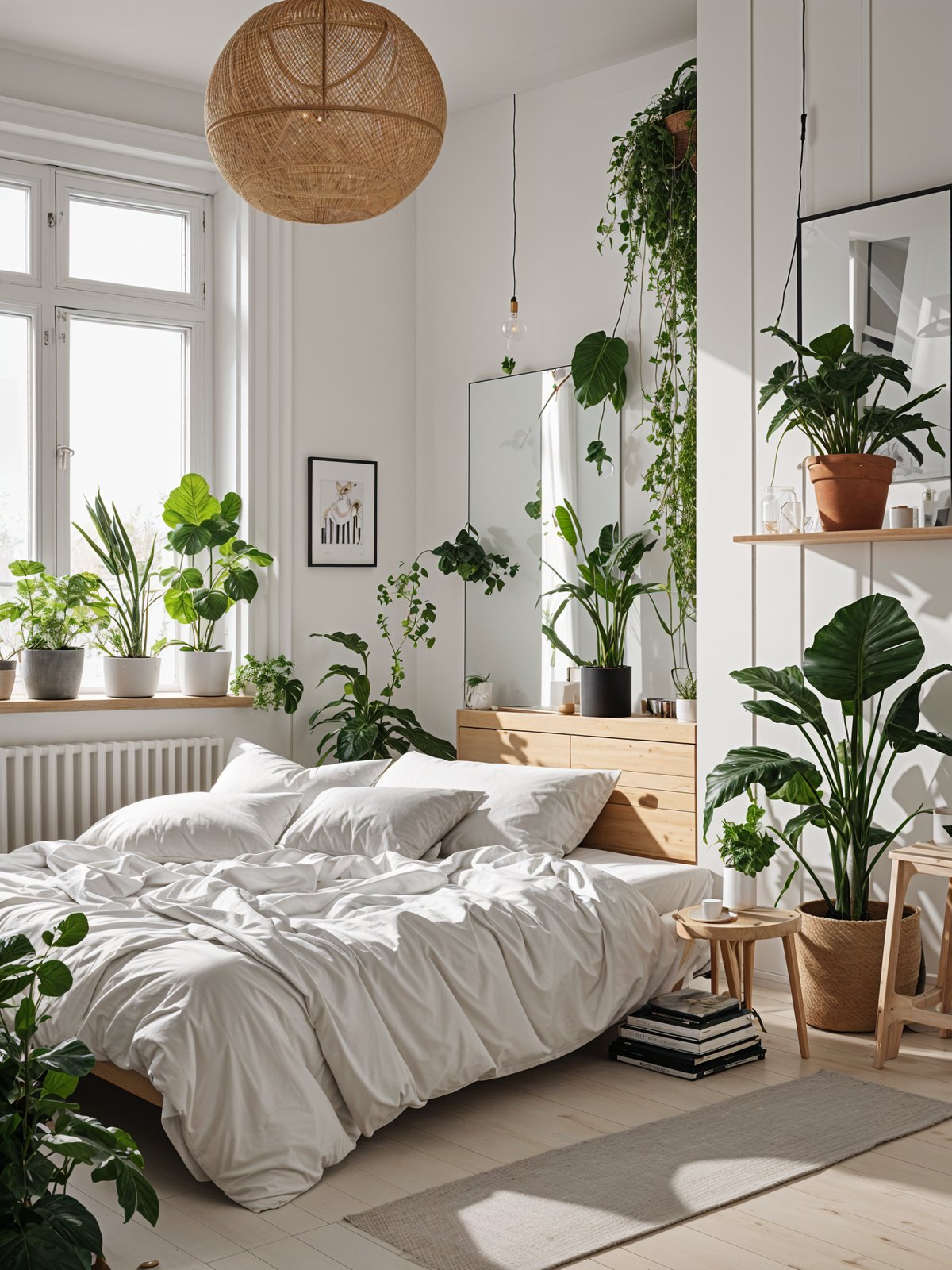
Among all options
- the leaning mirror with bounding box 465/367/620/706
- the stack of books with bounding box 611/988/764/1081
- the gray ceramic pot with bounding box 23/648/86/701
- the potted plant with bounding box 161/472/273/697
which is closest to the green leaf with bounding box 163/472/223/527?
the potted plant with bounding box 161/472/273/697

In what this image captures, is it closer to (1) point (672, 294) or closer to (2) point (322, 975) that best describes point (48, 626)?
(2) point (322, 975)

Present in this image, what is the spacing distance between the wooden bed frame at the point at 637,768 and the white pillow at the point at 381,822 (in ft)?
1.86

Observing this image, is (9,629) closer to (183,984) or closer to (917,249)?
(183,984)

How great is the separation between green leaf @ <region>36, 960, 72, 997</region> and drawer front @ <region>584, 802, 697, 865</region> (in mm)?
2859

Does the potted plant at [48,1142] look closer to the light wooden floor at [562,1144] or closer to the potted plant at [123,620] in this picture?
the light wooden floor at [562,1144]

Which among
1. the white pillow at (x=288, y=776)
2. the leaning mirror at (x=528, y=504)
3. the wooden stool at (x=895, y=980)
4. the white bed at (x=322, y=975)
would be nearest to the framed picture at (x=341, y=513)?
the leaning mirror at (x=528, y=504)

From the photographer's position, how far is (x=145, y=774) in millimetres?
5219

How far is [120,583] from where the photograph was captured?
520 centimetres

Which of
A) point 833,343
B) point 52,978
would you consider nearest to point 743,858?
point 833,343

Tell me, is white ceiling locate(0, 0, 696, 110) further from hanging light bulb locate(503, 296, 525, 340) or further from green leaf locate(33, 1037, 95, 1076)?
green leaf locate(33, 1037, 95, 1076)

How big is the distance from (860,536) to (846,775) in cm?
70

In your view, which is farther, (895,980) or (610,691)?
(610,691)

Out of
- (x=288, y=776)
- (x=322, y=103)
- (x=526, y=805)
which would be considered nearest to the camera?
(x=322, y=103)

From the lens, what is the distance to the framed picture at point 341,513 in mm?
5688
